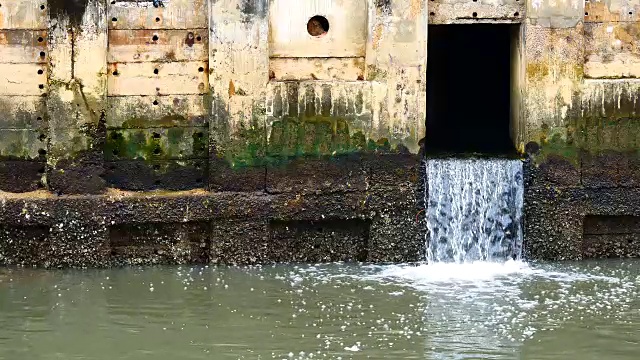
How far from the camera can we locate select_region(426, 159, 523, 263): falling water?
11.1 metres

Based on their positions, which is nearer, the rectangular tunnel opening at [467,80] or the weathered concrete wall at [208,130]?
the weathered concrete wall at [208,130]

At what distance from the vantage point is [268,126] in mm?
10922

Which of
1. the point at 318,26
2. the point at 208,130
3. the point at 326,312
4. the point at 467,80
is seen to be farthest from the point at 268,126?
the point at 467,80

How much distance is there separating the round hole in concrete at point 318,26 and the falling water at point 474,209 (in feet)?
5.39

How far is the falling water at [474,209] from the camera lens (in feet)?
36.4

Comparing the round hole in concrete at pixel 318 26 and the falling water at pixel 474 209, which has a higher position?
the round hole in concrete at pixel 318 26

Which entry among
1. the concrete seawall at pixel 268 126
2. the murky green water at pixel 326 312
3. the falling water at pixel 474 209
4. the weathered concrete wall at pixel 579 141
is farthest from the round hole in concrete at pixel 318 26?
the murky green water at pixel 326 312

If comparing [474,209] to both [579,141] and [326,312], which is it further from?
[326,312]

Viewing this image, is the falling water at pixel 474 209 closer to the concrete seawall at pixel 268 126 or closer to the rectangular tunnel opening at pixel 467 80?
the concrete seawall at pixel 268 126

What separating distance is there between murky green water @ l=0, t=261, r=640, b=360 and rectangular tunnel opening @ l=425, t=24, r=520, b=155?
3.85 meters

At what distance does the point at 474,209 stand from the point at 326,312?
252cm

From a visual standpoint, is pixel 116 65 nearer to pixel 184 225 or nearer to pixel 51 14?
pixel 51 14

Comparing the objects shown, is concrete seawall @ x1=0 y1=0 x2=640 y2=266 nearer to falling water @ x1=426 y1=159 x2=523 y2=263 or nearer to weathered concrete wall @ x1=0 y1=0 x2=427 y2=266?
weathered concrete wall @ x1=0 y1=0 x2=427 y2=266

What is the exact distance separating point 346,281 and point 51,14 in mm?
3687
